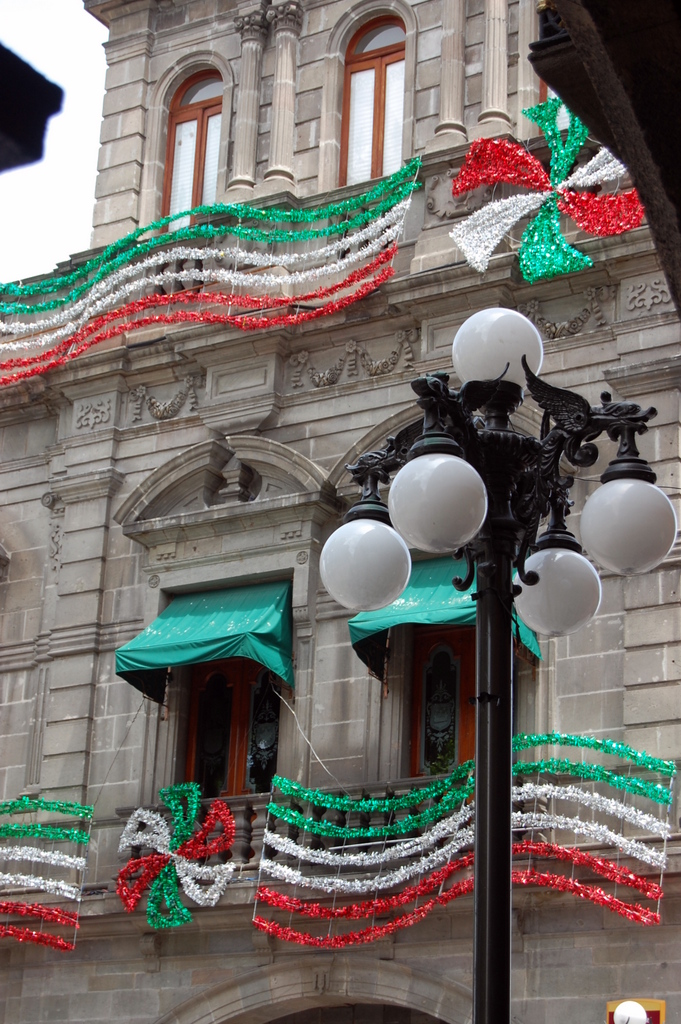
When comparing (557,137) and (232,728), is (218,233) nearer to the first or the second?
(557,137)

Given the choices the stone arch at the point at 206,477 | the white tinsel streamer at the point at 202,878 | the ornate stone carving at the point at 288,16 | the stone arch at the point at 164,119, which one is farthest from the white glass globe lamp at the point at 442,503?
the ornate stone carving at the point at 288,16

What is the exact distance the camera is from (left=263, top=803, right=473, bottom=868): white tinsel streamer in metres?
13.8

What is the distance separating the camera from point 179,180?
1980 cm

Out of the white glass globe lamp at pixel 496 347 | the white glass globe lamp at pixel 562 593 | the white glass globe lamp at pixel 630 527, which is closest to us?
the white glass globe lamp at pixel 630 527

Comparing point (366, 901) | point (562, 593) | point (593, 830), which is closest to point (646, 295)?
point (593, 830)

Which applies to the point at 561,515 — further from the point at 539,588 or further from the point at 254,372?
the point at 254,372

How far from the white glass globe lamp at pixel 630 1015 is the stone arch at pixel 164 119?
11414 mm

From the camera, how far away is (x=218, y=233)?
58.2ft

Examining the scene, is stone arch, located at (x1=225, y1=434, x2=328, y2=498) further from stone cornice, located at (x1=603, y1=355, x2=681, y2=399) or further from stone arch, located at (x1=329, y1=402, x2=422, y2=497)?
stone cornice, located at (x1=603, y1=355, x2=681, y2=399)

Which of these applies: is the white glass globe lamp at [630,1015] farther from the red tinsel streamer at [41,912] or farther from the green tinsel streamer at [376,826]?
the red tinsel streamer at [41,912]

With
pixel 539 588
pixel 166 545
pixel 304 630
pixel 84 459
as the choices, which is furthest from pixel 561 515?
pixel 84 459

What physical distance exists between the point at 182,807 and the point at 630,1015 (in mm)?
5201

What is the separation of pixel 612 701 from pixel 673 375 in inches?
129

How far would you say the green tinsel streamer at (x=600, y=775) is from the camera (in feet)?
42.8
